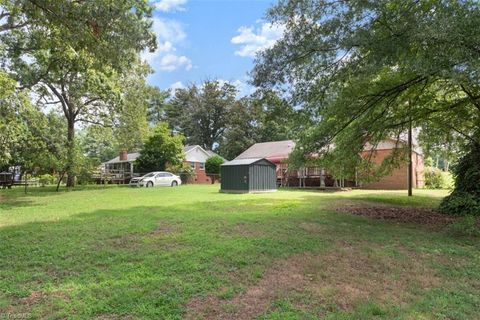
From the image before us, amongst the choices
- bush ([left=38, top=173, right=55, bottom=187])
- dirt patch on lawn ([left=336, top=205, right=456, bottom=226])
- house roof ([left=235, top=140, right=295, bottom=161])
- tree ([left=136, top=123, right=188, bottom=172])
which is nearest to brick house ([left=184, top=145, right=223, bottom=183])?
house roof ([left=235, top=140, right=295, bottom=161])

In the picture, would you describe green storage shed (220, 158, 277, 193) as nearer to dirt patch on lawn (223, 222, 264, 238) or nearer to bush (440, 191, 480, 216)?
bush (440, 191, 480, 216)

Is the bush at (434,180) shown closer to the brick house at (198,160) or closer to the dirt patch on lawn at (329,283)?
the brick house at (198,160)

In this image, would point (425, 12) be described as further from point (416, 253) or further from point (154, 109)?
point (154, 109)

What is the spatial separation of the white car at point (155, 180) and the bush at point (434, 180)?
18.9m

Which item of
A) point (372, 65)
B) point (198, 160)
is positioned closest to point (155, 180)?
point (198, 160)

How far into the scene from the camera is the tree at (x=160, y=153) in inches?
1246

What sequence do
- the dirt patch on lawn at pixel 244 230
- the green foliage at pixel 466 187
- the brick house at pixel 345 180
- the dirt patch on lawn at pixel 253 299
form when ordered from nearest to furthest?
the dirt patch on lawn at pixel 253 299, the dirt patch on lawn at pixel 244 230, the green foliage at pixel 466 187, the brick house at pixel 345 180

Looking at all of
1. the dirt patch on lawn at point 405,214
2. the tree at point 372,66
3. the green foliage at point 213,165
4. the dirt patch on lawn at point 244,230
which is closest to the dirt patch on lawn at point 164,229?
the dirt patch on lawn at point 244,230

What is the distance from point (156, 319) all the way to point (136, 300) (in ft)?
1.70

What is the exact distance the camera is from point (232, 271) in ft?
17.4

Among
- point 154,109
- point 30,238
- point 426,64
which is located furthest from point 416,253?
point 154,109

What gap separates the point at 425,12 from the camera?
7.40 m

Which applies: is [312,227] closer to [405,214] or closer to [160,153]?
[405,214]

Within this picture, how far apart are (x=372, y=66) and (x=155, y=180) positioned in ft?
72.2
